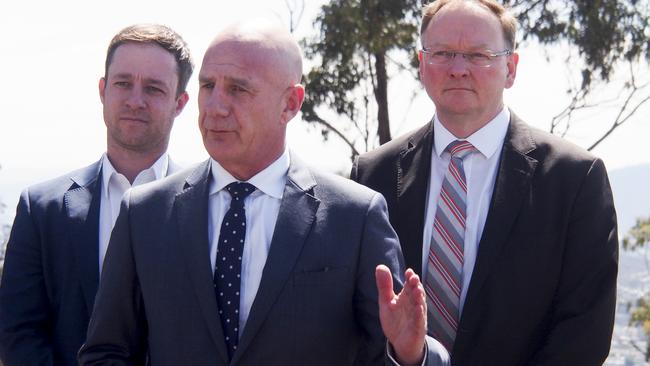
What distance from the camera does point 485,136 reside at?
4.65 m

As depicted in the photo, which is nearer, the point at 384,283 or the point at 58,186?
the point at 384,283

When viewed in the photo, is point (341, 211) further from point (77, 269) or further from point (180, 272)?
point (77, 269)

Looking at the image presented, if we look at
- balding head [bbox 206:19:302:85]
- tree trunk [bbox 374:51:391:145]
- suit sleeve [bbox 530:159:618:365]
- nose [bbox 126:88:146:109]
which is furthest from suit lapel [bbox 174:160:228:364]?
tree trunk [bbox 374:51:391:145]

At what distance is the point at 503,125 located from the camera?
4.71m

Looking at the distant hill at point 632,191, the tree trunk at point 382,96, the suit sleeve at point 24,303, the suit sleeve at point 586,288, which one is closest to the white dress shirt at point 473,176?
the suit sleeve at point 586,288

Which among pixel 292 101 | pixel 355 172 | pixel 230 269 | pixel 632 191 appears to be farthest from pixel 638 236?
pixel 632 191

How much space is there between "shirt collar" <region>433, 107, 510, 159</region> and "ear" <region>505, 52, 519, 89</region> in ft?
0.54

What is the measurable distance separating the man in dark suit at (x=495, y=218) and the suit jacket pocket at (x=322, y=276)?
104 centimetres

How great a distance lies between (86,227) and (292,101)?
4.36 ft

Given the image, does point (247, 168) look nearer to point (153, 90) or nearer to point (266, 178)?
point (266, 178)

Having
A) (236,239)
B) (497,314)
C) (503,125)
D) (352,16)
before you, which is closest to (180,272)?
(236,239)

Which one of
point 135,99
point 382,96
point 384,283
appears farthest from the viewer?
point 382,96

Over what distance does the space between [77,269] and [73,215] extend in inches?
9.9

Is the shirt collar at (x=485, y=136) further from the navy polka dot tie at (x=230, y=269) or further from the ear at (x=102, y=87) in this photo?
the ear at (x=102, y=87)
